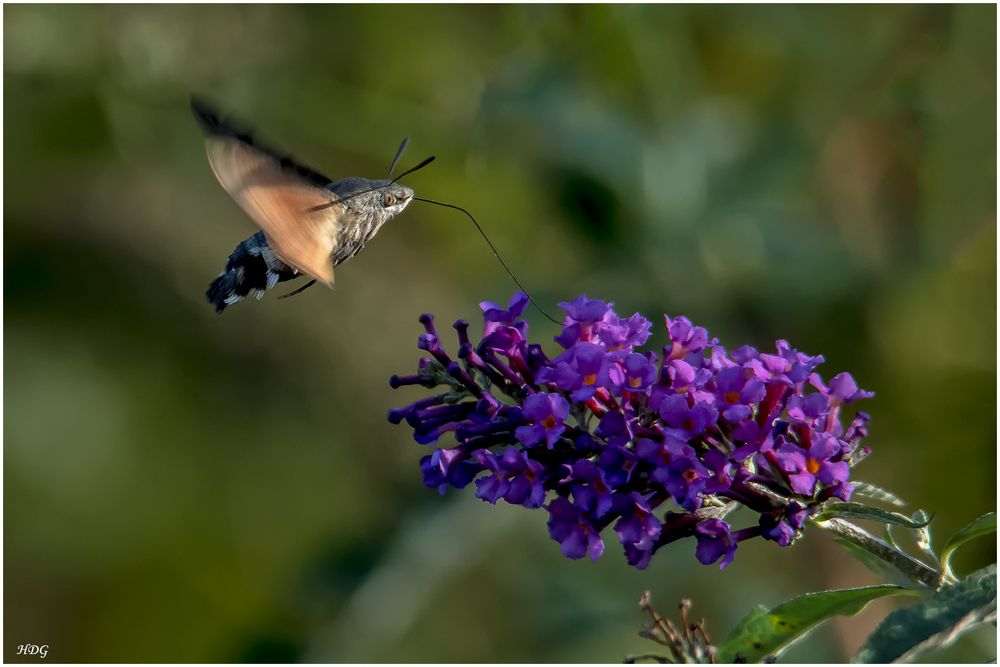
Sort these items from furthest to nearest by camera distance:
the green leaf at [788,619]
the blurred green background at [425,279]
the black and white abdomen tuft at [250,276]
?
1. the blurred green background at [425,279]
2. the black and white abdomen tuft at [250,276]
3. the green leaf at [788,619]

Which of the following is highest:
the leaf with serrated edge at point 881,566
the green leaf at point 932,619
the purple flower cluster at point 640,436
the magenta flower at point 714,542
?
the purple flower cluster at point 640,436

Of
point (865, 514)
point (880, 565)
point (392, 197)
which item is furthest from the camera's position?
point (392, 197)

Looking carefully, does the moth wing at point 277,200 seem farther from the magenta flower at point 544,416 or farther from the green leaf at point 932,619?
the green leaf at point 932,619

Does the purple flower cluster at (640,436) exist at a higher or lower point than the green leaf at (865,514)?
higher

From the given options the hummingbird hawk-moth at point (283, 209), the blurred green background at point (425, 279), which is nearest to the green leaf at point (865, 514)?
the hummingbird hawk-moth at point (283, 209)

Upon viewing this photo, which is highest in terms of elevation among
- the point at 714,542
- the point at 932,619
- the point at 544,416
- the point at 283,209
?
the point at 283,209

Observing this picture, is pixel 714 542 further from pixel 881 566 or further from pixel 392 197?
pixel 392 197

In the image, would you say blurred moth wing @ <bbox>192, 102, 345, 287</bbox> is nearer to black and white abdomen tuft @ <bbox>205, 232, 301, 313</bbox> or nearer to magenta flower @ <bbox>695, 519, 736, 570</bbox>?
black and white abdomen tuft @ <bbox>205, 232, 301, 313</bbox>

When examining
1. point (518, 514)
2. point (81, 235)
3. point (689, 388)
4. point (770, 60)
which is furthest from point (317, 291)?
point (689, 388)

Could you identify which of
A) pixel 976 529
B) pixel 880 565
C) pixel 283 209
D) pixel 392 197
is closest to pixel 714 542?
pixel 880 565
